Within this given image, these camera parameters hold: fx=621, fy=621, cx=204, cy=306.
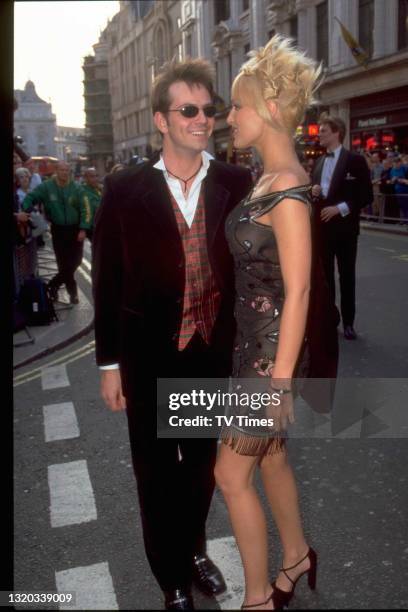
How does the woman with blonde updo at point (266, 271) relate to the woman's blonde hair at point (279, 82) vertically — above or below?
below

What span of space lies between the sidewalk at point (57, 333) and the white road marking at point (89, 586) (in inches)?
146

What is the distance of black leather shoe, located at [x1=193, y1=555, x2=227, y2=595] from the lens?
266cm

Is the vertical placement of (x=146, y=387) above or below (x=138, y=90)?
below

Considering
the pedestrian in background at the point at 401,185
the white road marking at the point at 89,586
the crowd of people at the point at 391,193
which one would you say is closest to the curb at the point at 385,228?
the crowd of people at the point at 391,193

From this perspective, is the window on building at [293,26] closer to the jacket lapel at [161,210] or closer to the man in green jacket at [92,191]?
the man in green jacket at [92,191]

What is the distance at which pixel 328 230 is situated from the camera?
6391 millimetres

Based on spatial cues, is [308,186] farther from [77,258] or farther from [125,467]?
[77,258]

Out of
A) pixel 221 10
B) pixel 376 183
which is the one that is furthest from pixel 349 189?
pixel 221 10

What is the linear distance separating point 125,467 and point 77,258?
228 inches

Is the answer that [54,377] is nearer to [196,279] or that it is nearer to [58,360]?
[58,360]

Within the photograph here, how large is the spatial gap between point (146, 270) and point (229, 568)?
4.64ft

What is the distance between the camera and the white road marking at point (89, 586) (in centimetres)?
260

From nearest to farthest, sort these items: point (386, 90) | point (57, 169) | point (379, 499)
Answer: point (379, 499) → point (57, 169) → point (386, 90)

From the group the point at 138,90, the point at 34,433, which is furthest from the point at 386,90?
the point at 138,90
